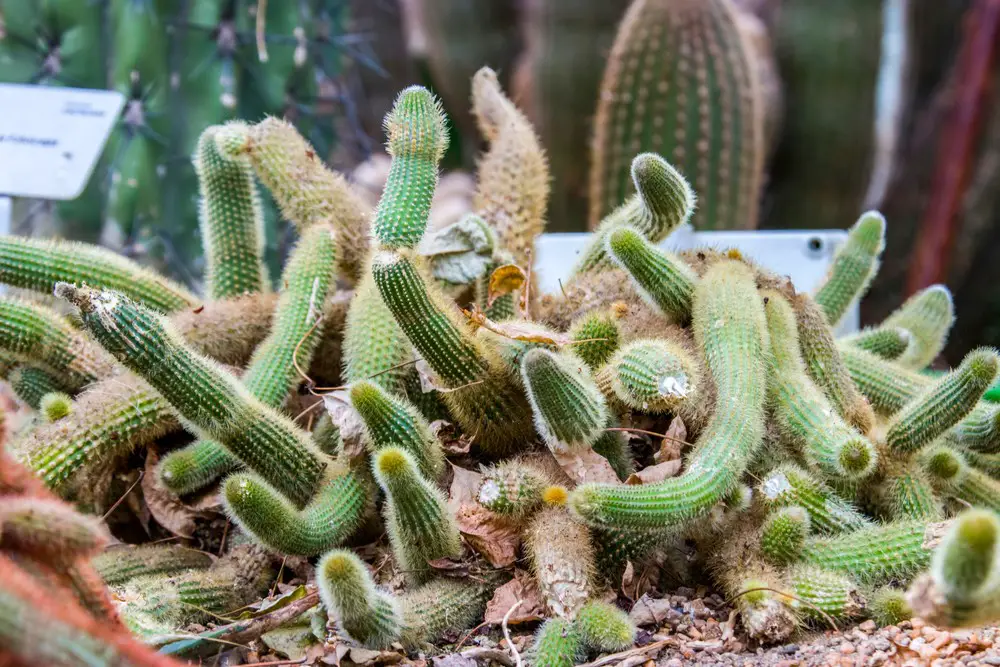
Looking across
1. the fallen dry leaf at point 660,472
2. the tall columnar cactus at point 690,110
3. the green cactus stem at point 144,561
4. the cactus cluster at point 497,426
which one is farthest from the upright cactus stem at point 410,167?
the tall columnar cactus at point 690,110

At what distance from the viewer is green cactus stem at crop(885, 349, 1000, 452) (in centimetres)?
108

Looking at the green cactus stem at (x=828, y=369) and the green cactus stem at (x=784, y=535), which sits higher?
the green cactus stem at (x=828, y=369)

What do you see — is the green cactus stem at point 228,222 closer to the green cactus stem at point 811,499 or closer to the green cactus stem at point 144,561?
the green cactus stem at point 144,561

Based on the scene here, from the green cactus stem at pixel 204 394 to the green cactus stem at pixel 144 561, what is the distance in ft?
0.59

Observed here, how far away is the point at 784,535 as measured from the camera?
1048 millimetres

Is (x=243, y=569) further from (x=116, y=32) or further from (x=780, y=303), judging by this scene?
(x=116, y=32)

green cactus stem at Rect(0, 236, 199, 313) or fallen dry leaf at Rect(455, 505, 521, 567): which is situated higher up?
green cactus stem at Rect(0, 236, 199, 313)

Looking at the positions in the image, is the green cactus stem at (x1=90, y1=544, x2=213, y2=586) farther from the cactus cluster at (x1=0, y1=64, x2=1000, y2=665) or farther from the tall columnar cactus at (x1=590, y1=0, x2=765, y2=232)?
the tall columnar cactus at (x1=590, y1=0, x2=765, y2=232)

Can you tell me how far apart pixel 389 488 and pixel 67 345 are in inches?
22.7

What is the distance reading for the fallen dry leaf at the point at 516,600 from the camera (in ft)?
3.46

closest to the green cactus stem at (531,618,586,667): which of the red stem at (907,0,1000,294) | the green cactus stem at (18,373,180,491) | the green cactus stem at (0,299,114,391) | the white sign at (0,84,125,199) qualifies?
the green cactus stem at (18,373,180,491)

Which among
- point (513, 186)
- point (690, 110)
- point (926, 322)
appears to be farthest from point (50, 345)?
point (690, 110)

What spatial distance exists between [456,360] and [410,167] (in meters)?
0.24

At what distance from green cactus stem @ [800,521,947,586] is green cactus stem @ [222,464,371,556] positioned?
50cm
